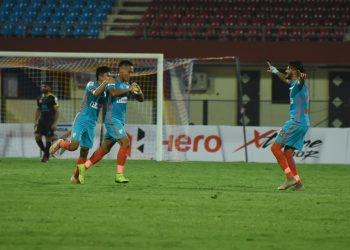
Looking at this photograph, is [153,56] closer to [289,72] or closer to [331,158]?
[331,158]

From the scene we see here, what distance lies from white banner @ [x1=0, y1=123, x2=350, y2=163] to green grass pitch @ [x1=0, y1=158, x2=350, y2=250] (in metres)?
6.14

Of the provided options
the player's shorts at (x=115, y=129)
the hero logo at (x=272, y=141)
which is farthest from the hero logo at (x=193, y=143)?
the player's shorts at (x=115, y=129)

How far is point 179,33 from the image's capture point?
32.9 metres

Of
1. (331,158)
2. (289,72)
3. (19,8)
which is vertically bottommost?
(331,158)

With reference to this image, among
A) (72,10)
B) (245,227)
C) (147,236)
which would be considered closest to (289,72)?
(245,227)

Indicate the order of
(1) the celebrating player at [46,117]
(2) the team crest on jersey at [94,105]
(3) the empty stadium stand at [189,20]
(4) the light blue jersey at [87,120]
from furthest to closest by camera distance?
(3) the empty stadium stand at [189,20] → (1) the celebrating player at [46,117] → (2) the team crest on jersey at [94,105] → (4) the light blue jersey at [87,120]

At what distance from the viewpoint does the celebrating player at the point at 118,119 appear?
16.1 metres

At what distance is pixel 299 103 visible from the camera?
50.5 ft

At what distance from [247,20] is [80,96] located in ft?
21.2

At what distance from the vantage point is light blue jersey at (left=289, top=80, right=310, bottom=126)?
1534 centimetres

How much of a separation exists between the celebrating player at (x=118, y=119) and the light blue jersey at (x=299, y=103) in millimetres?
2447

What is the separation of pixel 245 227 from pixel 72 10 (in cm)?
2521

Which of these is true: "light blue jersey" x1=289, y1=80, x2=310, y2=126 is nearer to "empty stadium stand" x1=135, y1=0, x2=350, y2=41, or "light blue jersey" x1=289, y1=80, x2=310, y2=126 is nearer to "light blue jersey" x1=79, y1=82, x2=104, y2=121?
"light blue jersey" x1=79, y1=82, x2=104, y2=121

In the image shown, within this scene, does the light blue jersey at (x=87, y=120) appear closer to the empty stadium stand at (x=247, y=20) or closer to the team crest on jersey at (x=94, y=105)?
the team crest on jersey at (x=94, y=105)
